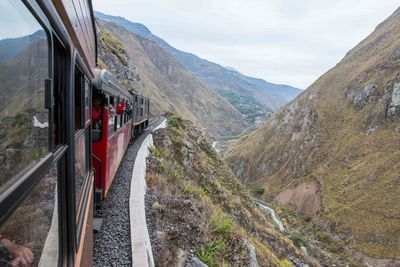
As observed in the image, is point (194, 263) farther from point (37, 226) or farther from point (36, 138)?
point (36, 138)

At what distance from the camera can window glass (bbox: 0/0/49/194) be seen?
136 cm

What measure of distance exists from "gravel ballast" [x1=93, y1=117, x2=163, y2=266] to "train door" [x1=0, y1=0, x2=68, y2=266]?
166 inches

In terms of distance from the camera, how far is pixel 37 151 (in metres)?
1.84

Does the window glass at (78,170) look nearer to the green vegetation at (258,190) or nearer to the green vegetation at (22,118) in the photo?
the green vegetation at (22,118)

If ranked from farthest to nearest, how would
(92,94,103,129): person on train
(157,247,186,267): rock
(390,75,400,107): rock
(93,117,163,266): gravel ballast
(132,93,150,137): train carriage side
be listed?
(390,75,400,107): rock < (132,93,150,137): train carriage side < (92,94,103,129): person on train < (157,247,186,267): rock < (93,117,163,266): gravel ballast

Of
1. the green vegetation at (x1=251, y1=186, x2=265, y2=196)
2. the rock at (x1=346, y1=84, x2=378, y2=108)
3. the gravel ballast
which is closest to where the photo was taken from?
the gravel ballast

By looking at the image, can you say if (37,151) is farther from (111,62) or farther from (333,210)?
(333,210)

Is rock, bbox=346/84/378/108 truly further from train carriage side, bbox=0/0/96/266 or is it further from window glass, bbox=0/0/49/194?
window glass, bbox=0/0/49/194

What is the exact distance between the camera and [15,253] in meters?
1.57

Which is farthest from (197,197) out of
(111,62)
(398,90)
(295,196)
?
(398,90)

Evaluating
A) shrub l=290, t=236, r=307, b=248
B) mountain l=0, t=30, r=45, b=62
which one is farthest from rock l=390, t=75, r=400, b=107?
mountain l=0, t=30, r=45, b=62

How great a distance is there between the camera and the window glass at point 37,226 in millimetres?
1480

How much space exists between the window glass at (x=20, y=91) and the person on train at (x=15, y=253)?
0.25 m

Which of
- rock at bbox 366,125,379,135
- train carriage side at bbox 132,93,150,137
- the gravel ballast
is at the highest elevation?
train carriage side at bbox 132,93,150,137
